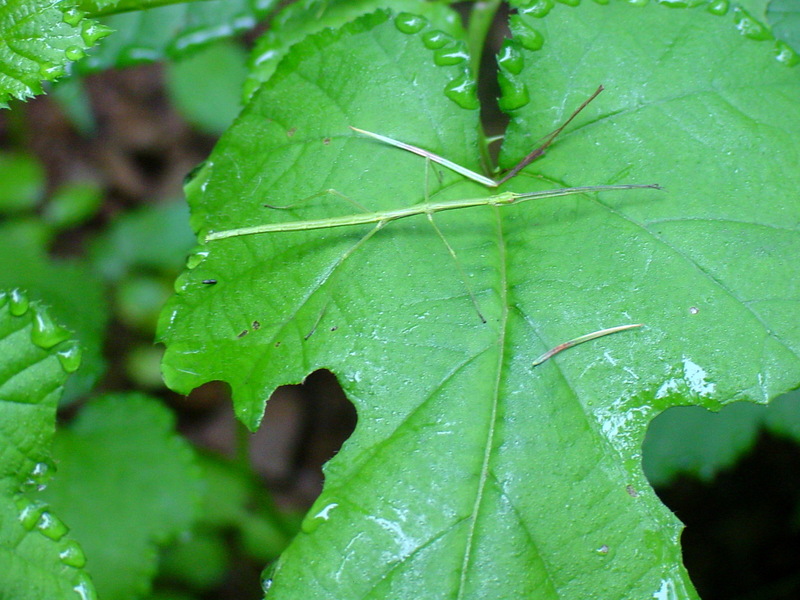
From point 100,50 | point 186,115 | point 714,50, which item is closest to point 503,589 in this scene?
point 714,50

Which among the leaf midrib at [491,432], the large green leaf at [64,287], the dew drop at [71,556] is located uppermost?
the leaf midrib at [491,432]

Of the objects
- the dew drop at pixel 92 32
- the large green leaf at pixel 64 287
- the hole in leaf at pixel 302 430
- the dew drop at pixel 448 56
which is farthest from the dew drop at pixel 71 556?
the hole in leaf at pixel 302 430

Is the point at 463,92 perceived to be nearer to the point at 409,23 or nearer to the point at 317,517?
the point at 409,23

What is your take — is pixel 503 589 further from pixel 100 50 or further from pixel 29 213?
pixel 29 213

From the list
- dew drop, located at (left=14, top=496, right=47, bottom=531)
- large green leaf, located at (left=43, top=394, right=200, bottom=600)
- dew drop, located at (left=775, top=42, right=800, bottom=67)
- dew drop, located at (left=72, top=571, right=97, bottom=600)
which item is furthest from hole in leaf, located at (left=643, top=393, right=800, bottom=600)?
dew drop, located at (left=14, top=496, right=47, bottom=531)

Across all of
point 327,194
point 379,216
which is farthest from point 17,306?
point 379,216

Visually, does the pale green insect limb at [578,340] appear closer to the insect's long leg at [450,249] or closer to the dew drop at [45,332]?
the insect's long leg at [450,249]
